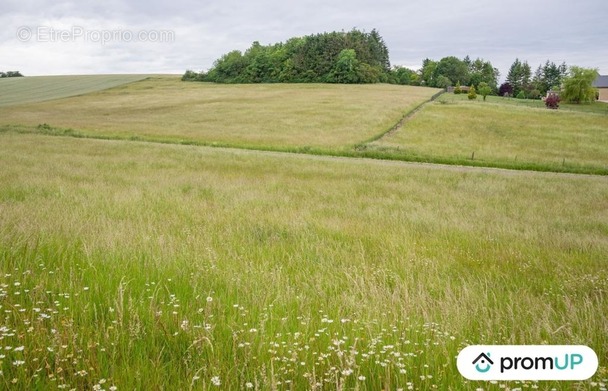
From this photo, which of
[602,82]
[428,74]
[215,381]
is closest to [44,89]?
[215,381]

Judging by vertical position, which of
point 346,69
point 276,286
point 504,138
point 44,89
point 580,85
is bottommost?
point 276,286

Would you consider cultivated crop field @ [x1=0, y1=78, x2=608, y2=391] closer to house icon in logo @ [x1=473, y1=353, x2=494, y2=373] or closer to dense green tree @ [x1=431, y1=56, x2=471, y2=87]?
house icon in logo @ [x1=473, y1=353, x2=494, y2=373]

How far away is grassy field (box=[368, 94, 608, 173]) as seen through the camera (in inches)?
1287

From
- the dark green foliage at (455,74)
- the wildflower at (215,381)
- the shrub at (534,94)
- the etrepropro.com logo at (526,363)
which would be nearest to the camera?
the wildflower at (215,381)

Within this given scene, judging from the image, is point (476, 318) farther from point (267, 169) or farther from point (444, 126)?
point (444, 126)

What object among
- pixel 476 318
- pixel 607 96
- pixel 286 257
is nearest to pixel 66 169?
pixel 286 257

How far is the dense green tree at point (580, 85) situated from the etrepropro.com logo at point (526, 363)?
110940 millimetres

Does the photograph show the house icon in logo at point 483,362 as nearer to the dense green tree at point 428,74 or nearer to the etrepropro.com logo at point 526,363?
the etrepropro.com logo at point 526,363

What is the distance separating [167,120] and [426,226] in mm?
48594

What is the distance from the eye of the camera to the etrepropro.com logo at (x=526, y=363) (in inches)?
102

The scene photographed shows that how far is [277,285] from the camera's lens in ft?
14.0

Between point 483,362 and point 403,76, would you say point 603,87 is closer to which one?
point 403,76

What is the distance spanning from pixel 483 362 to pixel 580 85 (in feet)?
369

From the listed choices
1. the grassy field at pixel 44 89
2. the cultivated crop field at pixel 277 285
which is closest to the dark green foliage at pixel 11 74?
the grassy field at pixel 44 89
